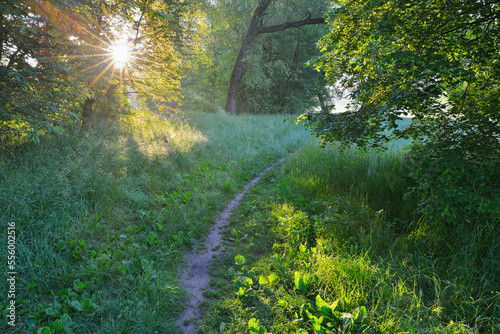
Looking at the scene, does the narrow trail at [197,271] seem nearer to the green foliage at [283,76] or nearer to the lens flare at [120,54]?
the lens flare at [120,54]

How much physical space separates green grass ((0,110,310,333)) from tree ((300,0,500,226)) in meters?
3.56

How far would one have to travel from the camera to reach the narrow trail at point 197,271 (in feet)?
9.77


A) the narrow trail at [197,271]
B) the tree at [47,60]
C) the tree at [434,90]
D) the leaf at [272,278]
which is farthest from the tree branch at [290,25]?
the leaf at [272,278]

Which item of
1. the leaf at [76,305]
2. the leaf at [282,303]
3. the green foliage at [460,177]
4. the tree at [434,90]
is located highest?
the tree at [434,90]

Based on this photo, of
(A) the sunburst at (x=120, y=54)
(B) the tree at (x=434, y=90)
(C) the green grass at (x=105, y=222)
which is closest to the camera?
(C) the green grass at (x=105, y=222)

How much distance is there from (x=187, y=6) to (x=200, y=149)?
7.61 meters

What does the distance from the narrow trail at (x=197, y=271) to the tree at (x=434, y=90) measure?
2962 millimetres

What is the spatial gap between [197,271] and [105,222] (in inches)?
82.8

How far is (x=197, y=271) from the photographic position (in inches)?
151

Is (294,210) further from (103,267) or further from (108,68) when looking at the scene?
(108,68)

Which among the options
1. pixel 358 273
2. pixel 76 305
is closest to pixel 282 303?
pixel 358 273

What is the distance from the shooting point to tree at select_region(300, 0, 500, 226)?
3.10 m

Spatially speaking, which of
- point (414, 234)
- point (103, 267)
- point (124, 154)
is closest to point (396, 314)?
point (414, 234)

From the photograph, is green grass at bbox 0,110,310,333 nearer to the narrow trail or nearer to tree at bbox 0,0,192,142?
the narrow trail
